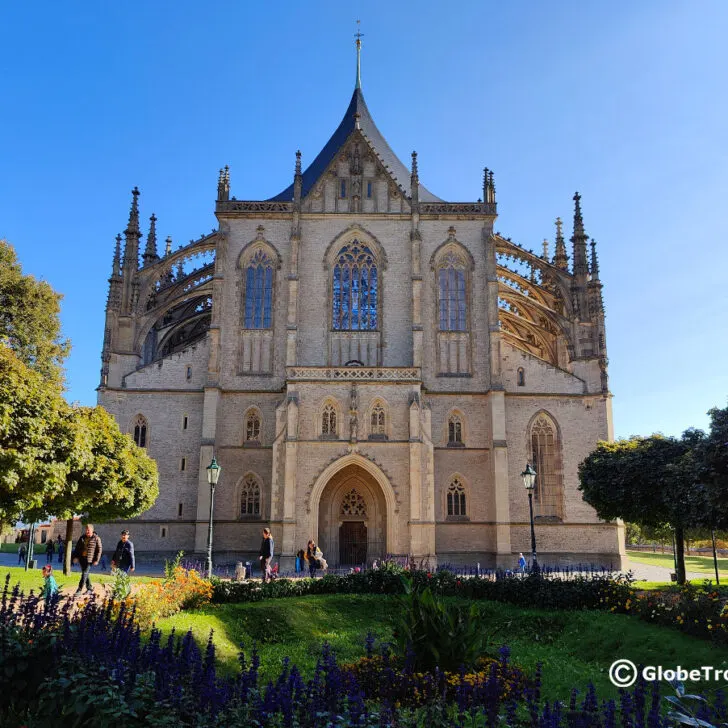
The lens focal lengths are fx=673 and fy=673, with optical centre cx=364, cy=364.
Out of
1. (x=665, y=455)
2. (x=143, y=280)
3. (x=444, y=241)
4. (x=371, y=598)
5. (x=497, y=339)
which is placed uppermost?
(x=444, y=241)

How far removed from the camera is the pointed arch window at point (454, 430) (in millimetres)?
38031

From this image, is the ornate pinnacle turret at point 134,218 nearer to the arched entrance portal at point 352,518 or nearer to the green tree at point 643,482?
the arched entrance portal at point 352,518

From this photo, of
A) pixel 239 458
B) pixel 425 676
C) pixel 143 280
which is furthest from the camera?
pixel 143 280

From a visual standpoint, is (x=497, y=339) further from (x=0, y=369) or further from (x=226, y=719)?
(x=226, y=719)

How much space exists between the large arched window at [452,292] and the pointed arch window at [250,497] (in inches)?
550

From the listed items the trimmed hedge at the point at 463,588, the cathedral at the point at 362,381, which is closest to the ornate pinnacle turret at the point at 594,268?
the cathedral at the point at 362,381

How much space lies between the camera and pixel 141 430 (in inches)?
1495

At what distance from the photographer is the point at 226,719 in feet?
20.4

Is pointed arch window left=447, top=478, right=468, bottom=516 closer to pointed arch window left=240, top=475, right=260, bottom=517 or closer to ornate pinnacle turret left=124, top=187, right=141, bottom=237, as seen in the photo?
pointed arch window left=240, top=475, right=260, bottom=517

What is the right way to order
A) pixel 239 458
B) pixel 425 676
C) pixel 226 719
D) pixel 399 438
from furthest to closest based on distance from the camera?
pixel 239 458, pixel 399 438, pixel 425 676, pixel 226 719

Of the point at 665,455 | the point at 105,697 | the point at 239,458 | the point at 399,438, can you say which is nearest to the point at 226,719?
the point at 105,697

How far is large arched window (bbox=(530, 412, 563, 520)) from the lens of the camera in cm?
3778

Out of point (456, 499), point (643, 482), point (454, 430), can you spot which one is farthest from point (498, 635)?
point (454, 430)

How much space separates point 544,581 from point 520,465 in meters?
18.2
